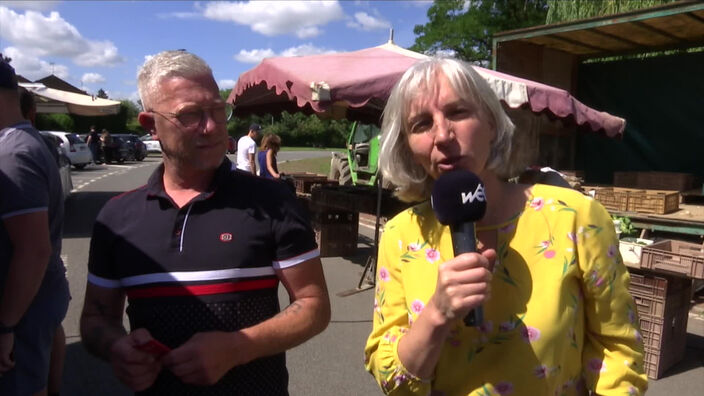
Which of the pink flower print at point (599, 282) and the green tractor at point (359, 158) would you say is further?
the green tractor at point (359, 158)

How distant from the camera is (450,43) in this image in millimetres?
26688

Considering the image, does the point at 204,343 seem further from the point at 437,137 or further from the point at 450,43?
the point at 450,43

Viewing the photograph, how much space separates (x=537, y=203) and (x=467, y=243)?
0.34m

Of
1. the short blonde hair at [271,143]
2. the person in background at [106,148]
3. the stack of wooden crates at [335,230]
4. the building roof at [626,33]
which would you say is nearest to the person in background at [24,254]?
the stack of wooden crates at [335,230]

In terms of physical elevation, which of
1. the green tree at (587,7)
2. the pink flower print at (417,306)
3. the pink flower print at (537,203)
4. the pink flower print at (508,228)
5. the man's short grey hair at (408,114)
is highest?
the green tree at (587,7)

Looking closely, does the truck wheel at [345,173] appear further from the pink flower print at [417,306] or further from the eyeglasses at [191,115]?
the pink flower print at [417,306]

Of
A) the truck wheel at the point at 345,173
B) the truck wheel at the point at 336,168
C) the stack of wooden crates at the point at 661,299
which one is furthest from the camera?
the truck wheel at the point at 336,168

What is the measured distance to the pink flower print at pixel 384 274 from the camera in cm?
156

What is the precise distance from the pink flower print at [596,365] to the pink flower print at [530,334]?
22 cm

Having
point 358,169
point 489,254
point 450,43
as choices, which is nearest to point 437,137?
point 489,254

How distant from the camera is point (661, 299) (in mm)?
4336

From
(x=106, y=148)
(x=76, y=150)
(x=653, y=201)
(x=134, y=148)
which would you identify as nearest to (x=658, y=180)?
(x=653, y=201)

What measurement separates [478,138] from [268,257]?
71cm

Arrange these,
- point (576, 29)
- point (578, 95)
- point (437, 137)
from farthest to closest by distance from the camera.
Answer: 1. point (578, 95)
2. point (576, 29)
3. point (437, 137)
